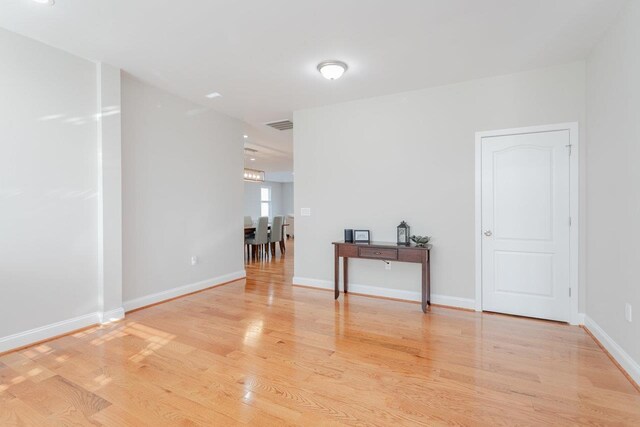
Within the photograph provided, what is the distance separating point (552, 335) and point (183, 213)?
4430 millimetres

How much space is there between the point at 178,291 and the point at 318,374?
9.10ft

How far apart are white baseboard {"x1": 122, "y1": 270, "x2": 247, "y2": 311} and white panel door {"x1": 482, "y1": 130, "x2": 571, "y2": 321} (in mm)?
3662

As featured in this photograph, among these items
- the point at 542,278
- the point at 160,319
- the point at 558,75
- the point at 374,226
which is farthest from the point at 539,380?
the point at 160,319

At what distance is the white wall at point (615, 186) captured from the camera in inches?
88.1

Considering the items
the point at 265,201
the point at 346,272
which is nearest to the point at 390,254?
the point at 346,272

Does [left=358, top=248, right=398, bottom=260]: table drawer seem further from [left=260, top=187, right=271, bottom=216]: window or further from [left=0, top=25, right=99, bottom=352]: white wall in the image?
[left=260, top=187, right=271, bottom=216]: window

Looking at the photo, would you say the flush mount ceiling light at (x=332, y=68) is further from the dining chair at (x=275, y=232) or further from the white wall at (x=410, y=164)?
the dining chair at (x=275, y=232)

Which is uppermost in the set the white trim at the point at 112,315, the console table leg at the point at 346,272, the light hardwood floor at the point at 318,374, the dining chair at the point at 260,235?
the dining chair at the point at 260,235

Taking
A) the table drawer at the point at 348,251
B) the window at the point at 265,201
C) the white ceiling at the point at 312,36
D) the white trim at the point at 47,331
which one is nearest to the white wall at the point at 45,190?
the white trim at the point at 47,331

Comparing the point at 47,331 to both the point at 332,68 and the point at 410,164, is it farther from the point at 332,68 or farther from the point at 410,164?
the point at 410,164

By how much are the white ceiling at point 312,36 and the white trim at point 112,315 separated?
2576 mm

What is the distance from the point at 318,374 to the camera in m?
2.30

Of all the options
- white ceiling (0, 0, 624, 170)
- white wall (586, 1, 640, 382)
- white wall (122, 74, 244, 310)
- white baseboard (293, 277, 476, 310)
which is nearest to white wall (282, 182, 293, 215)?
white wall (122, 74, 244, 310)

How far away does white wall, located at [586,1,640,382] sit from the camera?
224cm
